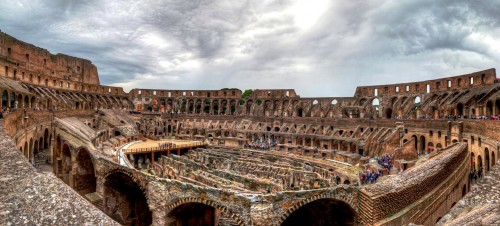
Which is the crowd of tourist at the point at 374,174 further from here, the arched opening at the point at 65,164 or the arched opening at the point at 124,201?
the arched opening at the point at 65,164

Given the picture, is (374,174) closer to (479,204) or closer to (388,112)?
(479,204)

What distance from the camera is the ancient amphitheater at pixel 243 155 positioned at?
11.5m

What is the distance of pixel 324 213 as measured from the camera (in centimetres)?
1831

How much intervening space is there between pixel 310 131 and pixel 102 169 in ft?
102

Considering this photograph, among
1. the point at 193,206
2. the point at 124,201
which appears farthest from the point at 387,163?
the point at 124,201

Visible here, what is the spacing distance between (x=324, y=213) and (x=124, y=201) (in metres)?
14.7

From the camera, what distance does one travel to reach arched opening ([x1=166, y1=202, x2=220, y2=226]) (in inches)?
647

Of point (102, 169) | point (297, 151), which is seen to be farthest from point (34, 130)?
point (297, 151)

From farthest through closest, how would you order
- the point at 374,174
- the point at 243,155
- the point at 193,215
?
1. the point at 243,155
2. the point at 374,174
3. the point at 193,215

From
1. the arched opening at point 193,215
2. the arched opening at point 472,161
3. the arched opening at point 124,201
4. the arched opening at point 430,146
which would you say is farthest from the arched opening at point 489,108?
the arched opening at point 124,201

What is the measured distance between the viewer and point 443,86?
39.6 meters

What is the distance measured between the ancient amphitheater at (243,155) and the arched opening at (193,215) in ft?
0.30

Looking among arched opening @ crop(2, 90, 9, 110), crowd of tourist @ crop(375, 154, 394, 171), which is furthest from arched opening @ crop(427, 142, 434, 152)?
arched opening @ crop(2, 90, 9, 110)

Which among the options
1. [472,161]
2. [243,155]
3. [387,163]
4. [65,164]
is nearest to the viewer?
[472,161]
